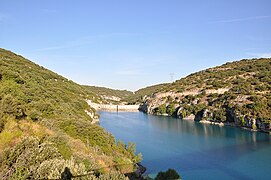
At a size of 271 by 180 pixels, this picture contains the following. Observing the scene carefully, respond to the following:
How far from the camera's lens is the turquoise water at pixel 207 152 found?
26850mm

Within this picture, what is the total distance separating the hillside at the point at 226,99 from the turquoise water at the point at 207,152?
5176mm

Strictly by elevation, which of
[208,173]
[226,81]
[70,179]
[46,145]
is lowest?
[208,173]

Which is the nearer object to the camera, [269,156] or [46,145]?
[46,145]

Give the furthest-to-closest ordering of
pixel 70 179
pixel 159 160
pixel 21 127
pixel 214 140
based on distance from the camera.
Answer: pixel 214 140
pixel 159 160
pixel 21 127
pixel 70 179

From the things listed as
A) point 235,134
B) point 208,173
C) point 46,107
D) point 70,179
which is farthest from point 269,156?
point 70,179

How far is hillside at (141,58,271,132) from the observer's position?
175 ft

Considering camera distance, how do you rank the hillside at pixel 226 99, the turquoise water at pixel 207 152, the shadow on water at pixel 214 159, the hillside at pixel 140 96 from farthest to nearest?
the hillside at pixel 140 96, the hillside at pixel 226 99, the shadow on water at pixel 214 159, the turquoise water at pixel 207 152

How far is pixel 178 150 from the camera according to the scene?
116 ft

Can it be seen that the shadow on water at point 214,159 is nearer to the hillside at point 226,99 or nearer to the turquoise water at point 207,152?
the turquoise water at point 207,152

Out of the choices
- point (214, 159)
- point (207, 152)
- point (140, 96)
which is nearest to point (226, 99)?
point (207, 152)

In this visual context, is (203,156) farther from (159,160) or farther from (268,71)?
(268,71)

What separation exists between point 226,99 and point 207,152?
34.8 m

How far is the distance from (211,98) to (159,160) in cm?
4753

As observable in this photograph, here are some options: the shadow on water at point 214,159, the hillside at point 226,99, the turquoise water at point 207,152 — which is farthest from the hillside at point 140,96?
the shadow on water at point 214,159
